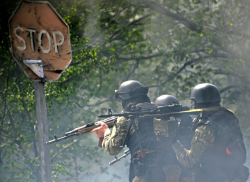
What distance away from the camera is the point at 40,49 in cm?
228

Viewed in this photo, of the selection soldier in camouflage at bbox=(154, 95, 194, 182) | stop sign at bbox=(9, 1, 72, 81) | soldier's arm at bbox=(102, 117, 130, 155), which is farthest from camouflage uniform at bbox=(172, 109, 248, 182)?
stop sign at bbox=(9, 1, 72, 81)

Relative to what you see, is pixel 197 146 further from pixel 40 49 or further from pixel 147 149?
pixel 40 49

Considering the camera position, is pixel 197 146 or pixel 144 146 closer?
pixel 197 146

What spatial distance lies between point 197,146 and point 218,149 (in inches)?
7.3

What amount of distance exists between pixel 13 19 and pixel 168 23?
Answer: 5.15 m

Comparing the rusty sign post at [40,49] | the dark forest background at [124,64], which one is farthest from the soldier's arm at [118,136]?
the dark forest background at [124,64]

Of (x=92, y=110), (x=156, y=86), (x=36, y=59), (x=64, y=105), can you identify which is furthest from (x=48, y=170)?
(x=156, y=86)

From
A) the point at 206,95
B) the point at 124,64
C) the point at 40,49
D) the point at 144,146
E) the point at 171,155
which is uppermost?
the point at 40,49

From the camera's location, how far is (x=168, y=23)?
6.93 m

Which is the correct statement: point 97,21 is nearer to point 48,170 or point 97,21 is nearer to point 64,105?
point 64,105

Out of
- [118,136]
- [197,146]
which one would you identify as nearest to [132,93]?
[118,136]

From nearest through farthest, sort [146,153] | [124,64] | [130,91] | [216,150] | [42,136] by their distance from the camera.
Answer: [42,136] → [216,150] → [146,153] → [130,91] → [124,64]

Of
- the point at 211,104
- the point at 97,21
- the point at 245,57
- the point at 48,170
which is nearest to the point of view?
the point at 48,170

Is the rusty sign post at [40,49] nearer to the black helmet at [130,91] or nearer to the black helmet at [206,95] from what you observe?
the black helmet at [130,91]
